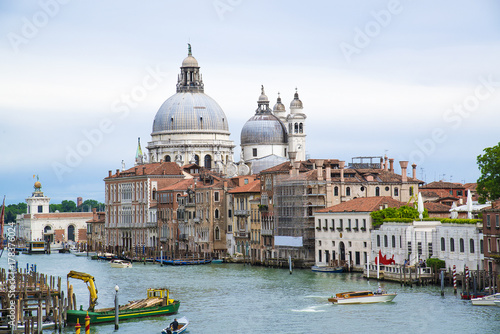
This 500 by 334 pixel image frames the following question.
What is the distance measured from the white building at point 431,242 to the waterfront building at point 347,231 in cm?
160

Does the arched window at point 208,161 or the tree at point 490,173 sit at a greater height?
the arched window at point 208,161

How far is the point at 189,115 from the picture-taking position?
106125 millimetres

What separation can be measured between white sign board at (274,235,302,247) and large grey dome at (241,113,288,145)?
110ft

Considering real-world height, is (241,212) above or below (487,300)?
above

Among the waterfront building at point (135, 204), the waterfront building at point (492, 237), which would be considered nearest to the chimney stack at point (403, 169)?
A: the waterfront building at point (492, 237)

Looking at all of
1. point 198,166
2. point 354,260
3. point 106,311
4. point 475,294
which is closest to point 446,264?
point 475,294

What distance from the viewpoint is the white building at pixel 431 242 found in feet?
148

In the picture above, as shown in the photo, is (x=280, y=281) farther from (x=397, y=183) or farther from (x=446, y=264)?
(x=397, y=183)

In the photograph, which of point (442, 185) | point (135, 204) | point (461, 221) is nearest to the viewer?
point (461, 221)

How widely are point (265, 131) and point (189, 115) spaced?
9.08 m

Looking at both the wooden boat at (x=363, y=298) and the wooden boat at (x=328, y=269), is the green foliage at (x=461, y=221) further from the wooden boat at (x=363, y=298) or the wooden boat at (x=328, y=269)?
the wooden boat at (x=328, y=269)

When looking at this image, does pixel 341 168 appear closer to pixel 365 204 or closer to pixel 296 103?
pixel 365 204

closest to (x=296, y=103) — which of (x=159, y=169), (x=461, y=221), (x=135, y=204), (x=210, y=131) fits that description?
(x=210, y=131)

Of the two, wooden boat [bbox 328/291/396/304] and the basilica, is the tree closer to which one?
wooden boat [bbox 328/291/396/304]
